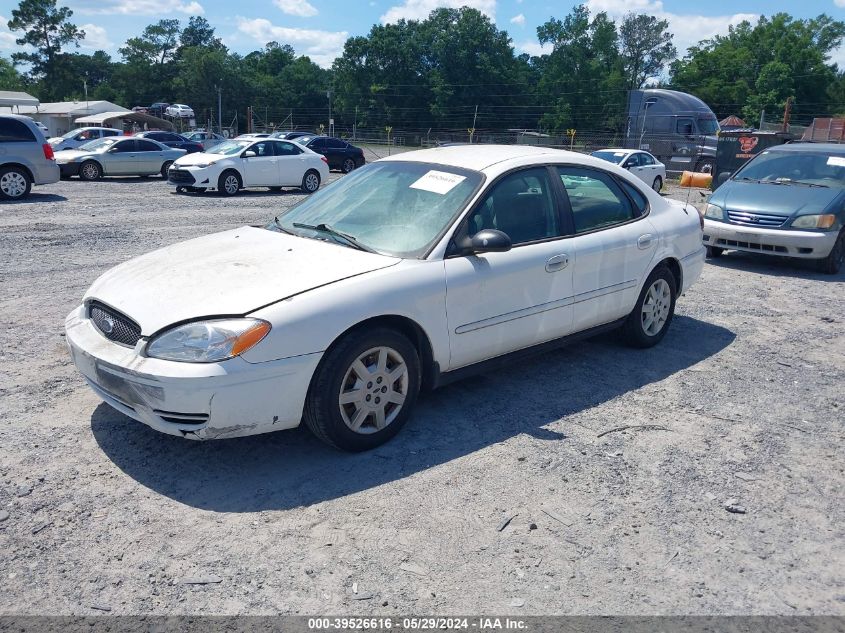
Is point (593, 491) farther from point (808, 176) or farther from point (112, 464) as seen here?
point (808, 176)

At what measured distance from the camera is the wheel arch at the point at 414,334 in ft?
13.1

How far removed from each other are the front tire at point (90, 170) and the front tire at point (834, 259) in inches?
749

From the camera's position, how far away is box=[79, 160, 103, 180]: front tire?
2116 cm

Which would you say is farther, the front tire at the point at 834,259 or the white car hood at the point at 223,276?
the front tire at the point at 834,259

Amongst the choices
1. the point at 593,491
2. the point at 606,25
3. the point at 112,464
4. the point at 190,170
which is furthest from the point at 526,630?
the point at 606,25

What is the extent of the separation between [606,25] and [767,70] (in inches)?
844

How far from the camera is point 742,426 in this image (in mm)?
4641

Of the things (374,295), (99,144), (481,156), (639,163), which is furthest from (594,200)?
(99,144)

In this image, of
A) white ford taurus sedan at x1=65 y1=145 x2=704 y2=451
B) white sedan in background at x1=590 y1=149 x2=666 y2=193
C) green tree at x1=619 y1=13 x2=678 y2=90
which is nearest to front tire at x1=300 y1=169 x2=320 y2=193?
white sedan in background at x1=590 y1=149 x2=666 y2=193

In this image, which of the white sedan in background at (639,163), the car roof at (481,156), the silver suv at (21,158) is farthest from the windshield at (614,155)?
the car roof at (481,156)

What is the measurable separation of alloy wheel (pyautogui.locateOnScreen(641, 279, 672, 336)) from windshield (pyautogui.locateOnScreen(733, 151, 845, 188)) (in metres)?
5.19

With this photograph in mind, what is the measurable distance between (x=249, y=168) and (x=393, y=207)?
1461cm

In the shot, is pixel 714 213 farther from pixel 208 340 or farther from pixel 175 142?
pixel 175 142

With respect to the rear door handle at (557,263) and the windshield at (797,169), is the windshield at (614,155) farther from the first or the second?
the rear door handle at (557,263)
